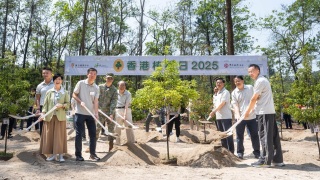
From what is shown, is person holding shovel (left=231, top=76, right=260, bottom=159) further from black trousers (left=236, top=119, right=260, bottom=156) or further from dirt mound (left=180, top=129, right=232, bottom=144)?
dirt mound (left=180, top=129, right=232, bottom=144)

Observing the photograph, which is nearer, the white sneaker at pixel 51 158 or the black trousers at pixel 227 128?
the white sneaker at pixel 51 158

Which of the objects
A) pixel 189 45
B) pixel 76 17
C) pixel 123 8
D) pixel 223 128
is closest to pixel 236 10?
pixel 189 45

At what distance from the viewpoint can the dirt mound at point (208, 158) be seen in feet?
15.9

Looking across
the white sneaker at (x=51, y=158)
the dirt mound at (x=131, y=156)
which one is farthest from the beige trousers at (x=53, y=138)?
the dirt mound at (x=131, y=156)

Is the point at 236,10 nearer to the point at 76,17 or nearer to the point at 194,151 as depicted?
the point at 76,17

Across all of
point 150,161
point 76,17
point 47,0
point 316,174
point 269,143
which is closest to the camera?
point 316,174

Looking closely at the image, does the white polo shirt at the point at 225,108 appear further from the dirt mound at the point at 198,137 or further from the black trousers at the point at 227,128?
the dirt mound at the point at 198,137

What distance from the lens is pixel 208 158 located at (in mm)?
4906

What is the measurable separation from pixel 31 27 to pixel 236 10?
72.9 feet

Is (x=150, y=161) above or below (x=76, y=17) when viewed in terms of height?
below

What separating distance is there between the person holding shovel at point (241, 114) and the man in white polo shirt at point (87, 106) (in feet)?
8.88

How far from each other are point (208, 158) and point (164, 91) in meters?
1.39

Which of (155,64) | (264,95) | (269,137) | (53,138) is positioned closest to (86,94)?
(53,138)

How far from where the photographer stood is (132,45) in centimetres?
3334
